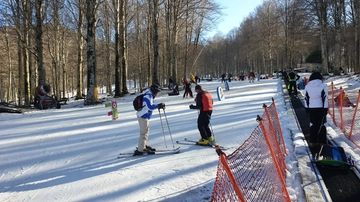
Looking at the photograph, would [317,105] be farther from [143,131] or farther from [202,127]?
[143,131]

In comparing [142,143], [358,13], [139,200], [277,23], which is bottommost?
[139,200]

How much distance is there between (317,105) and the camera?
7.19 m

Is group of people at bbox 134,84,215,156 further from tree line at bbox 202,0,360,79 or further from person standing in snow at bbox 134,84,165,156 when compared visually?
tree line at bbox 202,0,360,79

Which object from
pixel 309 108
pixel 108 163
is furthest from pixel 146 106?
pixel 309 108

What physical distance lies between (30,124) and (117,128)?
13.9 feet

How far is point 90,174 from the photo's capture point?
586cm

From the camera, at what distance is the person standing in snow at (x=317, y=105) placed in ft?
23.3

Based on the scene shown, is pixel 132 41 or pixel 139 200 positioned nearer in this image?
pixel 139 200

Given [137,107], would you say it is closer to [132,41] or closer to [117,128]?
[117,128]

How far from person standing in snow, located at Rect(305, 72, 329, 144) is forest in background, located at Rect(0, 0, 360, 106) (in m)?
13.6

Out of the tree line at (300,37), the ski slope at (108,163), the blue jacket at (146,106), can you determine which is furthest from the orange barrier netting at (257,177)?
the tree line at (300,37)

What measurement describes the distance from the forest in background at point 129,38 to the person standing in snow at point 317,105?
13.6 metres

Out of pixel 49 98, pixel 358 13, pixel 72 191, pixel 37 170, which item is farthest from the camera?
pixel 358 13

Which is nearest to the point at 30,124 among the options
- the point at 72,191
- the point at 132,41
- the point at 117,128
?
the point at 117,128
